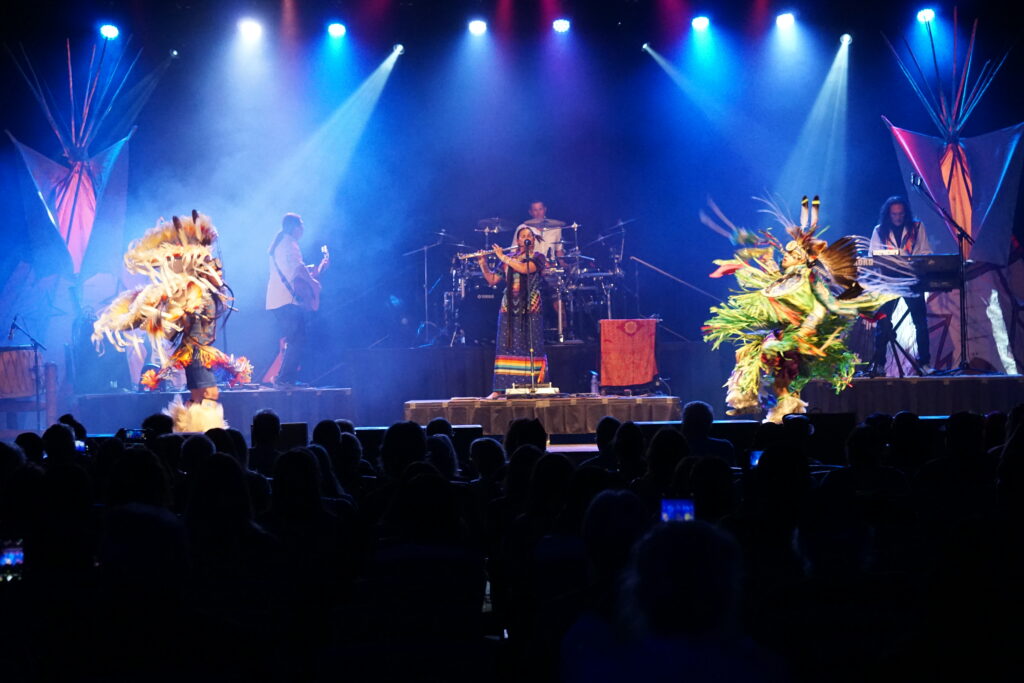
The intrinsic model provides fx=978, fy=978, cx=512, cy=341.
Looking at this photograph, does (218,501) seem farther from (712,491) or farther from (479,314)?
(479,314)

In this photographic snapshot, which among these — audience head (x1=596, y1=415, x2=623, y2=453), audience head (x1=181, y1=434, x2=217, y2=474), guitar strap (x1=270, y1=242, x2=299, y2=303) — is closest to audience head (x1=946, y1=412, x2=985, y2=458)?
audience head (x1=596, y1=415, x2=623, y2=453)

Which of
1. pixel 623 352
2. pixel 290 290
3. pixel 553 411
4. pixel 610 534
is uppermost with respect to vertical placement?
pixel 290 290

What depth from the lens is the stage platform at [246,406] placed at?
1266cm

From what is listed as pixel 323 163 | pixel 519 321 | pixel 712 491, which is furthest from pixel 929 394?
pixel 323 163

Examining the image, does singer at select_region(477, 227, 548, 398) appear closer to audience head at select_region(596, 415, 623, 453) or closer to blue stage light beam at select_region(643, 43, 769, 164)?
blue stage light beam at select_region(643, 43, 769, 164)

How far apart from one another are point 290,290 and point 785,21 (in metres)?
8.74

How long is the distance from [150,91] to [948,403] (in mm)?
12497

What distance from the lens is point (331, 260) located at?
1731 centimetres

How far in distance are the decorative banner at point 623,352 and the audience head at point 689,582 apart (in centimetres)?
1184

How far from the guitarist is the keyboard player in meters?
8.05

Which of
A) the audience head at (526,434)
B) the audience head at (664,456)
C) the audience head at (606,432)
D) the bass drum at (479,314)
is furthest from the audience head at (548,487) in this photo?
the bass drum at (479,314)

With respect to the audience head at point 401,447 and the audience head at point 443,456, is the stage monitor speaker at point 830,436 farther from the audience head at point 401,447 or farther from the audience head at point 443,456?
the audience head at point 401,447

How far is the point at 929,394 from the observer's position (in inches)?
447

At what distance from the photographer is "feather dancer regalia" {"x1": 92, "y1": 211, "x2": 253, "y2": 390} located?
1012 centimetres
